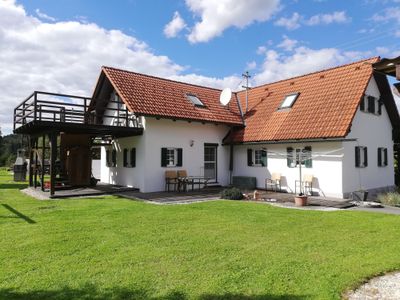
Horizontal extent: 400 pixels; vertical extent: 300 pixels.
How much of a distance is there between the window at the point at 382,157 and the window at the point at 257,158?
19.1 ft

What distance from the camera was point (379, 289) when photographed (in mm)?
4645

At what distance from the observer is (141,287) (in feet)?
15.4

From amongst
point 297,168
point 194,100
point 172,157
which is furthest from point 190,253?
point 194,100

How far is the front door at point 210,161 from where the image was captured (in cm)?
1858

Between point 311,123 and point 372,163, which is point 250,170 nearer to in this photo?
point 311,123

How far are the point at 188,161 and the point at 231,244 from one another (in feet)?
35.0

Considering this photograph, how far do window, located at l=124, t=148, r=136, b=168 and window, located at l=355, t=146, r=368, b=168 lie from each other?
10564 millimetres

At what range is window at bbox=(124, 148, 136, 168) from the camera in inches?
669

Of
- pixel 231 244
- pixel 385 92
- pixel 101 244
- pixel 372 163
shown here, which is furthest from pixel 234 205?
pixel 385 92

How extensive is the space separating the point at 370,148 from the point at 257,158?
18.1 feet

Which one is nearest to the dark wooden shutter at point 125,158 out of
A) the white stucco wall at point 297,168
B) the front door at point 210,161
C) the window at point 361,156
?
the front door at point 210,161

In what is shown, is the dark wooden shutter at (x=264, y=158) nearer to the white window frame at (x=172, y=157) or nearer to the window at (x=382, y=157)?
the white window frame at (x=172, y=157)

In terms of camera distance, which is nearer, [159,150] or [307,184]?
[307,184]

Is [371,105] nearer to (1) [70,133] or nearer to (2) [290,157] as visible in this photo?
(2) [290,157]
